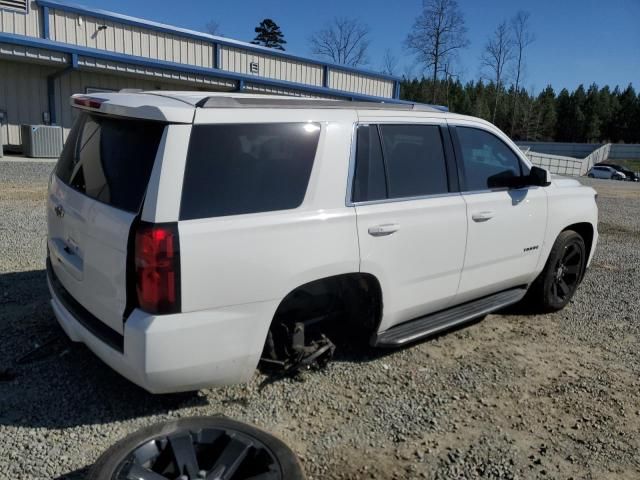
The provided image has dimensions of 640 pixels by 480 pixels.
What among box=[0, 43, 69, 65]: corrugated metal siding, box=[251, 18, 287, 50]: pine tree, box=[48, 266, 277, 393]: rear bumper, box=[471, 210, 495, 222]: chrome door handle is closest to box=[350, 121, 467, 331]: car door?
box=[471, 210, 495, 222]: chrome door handle

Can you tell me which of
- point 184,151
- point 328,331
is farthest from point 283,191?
point 328,331

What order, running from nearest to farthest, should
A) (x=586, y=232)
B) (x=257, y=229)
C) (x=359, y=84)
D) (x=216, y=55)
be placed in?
(x=257, y=229), (x=586, y=232), (x=216, y=55), (x=359, y=84)

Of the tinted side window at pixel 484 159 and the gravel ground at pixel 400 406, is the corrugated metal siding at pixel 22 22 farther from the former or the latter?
the tinted side window at pixel 484 159

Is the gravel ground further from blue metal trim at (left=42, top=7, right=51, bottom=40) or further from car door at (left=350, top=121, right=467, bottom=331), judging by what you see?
blue metal trim at (left=42, top=7, right=51, bottom=40)

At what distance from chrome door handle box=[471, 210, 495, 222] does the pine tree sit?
2937 inches

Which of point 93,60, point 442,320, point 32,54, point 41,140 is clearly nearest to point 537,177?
point 442,320

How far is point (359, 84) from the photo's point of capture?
29.0 metres

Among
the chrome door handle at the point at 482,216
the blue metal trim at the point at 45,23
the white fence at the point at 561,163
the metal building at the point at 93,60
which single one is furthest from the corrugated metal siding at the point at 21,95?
the white fence at the point at 561,163

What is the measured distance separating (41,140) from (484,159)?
53.7ft

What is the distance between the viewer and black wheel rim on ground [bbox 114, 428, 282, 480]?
95.1 inches

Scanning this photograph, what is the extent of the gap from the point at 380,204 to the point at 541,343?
2139 millimetres

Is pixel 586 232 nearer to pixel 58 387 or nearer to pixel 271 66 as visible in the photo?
pixel 58 387

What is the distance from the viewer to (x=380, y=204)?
11.8ft

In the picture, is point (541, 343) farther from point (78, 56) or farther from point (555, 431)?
point (78, 56)
